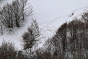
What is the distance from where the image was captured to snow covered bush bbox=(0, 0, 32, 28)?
40656mm

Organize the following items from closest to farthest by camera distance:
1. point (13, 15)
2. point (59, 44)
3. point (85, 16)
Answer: point (59, 44)
point (85, 16)
point (13, 15)

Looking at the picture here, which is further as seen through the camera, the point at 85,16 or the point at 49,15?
the point at 49,15

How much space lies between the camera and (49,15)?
1724 inches

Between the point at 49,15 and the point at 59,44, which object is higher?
the point at 49,15

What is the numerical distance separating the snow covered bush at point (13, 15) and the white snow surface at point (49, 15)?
221 cm

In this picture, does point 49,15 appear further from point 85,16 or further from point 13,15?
point 85,16

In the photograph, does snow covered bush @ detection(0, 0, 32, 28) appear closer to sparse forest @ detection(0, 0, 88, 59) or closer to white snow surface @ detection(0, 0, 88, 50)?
sparse forest @ detection(0, 0, 88, 59)

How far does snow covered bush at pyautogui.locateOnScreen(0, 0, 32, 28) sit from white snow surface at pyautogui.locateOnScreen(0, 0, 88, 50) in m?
2.21

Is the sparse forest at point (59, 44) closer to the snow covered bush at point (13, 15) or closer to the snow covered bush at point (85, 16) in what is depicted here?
the snow covered bush at point (85, 16)

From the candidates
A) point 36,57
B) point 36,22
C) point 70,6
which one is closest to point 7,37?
point 36,22

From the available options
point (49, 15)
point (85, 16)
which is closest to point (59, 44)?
point (85, 16)

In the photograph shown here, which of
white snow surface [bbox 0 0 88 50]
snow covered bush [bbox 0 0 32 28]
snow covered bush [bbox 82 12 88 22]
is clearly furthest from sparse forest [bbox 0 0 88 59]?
white snow surface [bbox 0 0 88 50]

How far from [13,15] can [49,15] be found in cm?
947

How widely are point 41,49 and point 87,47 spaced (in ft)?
27.3
